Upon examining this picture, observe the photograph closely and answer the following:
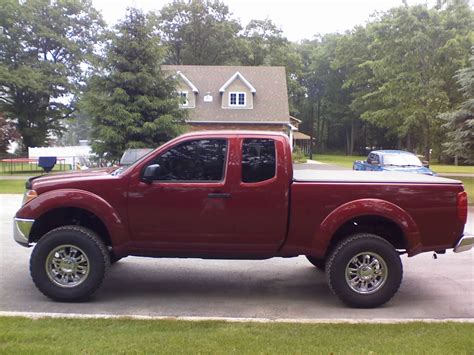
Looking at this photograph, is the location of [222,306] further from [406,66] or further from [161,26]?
[161,26]

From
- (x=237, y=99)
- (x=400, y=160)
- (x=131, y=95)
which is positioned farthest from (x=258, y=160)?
(x=237, y=99)

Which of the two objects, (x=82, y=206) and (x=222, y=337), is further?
(x=82, y=206)

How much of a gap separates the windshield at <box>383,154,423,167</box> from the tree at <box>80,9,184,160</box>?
30.2 ft

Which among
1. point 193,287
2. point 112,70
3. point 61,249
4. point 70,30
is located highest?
point 70,30

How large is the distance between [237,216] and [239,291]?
1.27m

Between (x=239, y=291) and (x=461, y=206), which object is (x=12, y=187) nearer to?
(x=239, y=291)

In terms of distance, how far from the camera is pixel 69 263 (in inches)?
225

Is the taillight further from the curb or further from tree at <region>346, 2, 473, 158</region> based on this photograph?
tree at <region>346, 2, 473, 158</region>

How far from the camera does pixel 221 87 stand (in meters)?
39.7

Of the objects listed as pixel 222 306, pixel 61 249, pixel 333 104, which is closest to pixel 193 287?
pixel 222 306

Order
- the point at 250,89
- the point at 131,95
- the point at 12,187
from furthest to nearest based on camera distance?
the point at 250,89, the point at 131,95, the point at 12,187

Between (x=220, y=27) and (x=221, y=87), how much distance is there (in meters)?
18.6

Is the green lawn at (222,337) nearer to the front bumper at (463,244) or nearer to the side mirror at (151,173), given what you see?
the front bumper at (463,244)

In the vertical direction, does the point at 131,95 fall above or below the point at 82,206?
above
